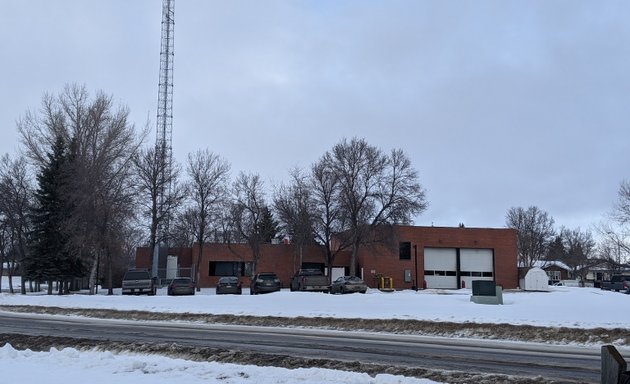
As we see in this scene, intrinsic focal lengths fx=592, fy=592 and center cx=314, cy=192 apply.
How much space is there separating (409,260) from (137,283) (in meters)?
29.1

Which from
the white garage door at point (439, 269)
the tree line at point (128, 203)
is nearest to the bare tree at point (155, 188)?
the tree line at point (128, 203)

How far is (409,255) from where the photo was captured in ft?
201

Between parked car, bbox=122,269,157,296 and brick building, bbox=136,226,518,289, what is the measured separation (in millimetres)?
16263

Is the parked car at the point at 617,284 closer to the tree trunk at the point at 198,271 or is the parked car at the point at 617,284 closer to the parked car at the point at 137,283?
the tree trunk at the point at 198,271

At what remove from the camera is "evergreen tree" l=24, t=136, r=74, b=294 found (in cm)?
4494

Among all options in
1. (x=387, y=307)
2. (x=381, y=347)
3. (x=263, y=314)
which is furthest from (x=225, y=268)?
(x=381, y=347)

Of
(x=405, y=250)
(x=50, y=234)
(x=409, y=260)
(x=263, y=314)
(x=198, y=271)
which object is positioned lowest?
(x=263, y=314)

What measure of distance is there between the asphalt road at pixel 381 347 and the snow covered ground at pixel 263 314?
10.3 ft

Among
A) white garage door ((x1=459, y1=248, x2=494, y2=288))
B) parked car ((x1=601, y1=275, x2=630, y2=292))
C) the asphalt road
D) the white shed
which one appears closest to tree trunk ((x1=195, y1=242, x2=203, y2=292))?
white garage door ((x1=459, y1=248, x2=494, y2=288))

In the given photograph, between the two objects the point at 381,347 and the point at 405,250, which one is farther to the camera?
the point at 405,250

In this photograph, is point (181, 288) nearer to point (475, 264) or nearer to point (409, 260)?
point (409, 260)

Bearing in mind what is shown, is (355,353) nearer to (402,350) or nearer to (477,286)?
(402,350)

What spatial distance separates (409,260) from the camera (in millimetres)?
61000

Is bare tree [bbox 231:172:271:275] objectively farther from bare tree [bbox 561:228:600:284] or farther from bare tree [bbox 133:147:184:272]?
bare tree [bbox 561:228:600:284]
